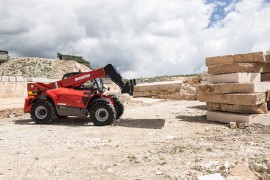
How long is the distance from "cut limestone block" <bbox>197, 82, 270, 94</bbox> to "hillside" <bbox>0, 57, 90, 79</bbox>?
47.8m

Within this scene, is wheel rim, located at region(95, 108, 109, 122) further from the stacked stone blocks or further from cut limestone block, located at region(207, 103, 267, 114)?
cut limestone block, located at region(207, 103, 267, 114)

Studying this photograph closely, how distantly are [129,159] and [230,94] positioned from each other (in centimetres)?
482

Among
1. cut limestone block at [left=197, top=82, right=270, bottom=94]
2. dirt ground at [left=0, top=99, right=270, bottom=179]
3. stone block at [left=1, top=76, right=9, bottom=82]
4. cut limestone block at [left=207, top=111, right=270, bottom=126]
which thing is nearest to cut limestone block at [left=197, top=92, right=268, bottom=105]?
cut limestone block at [left=197, top=82, right=270, bottom=94]

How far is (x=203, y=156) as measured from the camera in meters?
5.36

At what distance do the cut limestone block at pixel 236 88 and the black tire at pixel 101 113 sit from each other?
120 inches

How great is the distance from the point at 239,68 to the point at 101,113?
4271 mm

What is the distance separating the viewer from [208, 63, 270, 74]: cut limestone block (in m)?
9.24

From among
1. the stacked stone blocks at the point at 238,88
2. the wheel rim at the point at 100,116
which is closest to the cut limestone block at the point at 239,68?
the stacked stone blocks at the point at 238,88

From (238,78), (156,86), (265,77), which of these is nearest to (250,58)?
(238,78)

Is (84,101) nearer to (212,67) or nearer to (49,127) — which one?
(49,127)

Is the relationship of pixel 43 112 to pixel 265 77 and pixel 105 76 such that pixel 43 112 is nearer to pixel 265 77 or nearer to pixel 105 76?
pixel 105 76

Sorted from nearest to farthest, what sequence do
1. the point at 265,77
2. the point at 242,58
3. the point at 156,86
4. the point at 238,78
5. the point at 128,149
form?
1. the point at 128,149
2. the point at 238,78
3. the point at 242,58
4. the point at 265,77
5. the point at 156,86

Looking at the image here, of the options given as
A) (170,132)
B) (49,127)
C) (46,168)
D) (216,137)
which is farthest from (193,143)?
(49,127)

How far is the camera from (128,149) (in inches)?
240
